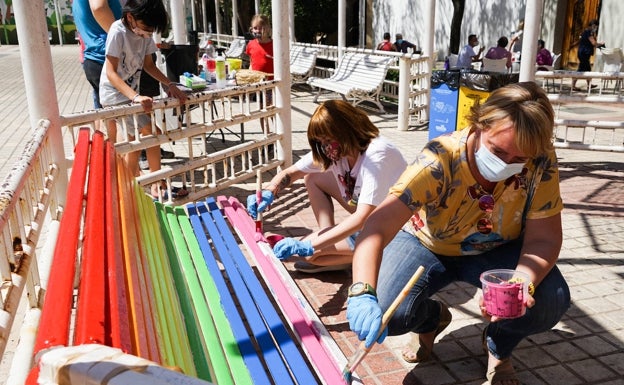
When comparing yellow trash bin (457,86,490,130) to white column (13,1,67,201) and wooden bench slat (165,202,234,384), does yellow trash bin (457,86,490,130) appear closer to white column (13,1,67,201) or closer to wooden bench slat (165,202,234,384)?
wooden bench slat (165,202,234,384)

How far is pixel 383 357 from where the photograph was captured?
3.00 meters

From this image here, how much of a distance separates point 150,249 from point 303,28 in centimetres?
2525

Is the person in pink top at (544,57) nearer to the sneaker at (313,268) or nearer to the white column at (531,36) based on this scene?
the white column at (531,36)

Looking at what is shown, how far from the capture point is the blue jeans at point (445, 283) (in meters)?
2.57

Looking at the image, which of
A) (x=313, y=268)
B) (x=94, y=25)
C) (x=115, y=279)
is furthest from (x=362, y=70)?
(x=115, y=279)

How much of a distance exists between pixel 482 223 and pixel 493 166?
366 mm

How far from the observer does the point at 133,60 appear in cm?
470

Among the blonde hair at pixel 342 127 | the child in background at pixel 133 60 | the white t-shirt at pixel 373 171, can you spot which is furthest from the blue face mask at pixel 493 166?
the child in background at pixel 133 60

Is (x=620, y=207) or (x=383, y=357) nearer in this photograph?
(x=383, y=357)

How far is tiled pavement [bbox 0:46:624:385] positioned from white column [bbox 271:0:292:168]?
455 millimetres

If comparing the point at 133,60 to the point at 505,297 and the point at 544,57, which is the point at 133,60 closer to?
the point at 505,297

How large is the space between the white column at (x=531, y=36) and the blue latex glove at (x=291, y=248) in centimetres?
341

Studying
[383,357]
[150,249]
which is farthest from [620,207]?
[150,249]

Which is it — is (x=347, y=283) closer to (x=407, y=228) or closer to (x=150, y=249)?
(x=407, y=228)
